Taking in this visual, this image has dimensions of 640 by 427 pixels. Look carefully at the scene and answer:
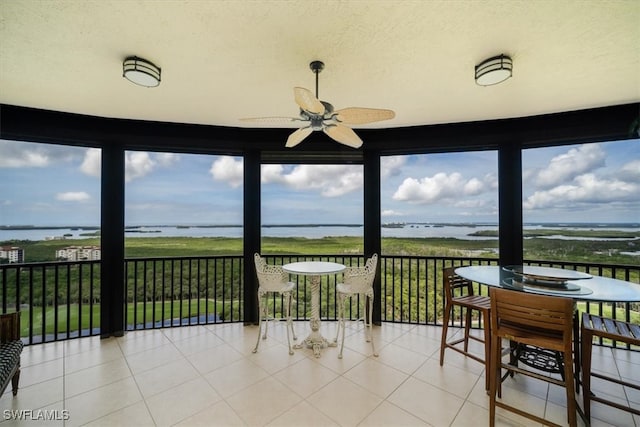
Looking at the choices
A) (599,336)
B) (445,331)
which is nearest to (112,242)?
(445,331)

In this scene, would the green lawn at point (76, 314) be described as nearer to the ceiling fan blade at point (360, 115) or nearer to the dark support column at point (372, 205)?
the dark support column at point (372, 205)

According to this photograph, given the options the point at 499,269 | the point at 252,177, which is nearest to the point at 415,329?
the point at 499,269

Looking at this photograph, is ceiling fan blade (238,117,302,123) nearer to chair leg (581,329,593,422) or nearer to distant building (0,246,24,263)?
chair leg (581,329,593,422)

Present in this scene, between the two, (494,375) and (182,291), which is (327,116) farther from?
(182,291)

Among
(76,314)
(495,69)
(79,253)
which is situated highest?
(495,69)

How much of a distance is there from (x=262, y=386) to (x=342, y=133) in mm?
2303

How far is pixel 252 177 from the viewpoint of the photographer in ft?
12.3

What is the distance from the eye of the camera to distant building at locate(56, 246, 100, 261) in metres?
3.25

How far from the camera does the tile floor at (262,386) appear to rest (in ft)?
6.13

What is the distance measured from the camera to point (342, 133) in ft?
7.57

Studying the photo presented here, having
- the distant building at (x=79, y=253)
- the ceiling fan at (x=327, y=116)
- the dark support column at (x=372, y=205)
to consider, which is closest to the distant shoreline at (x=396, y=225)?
the dark support column at (x=372, y=205)

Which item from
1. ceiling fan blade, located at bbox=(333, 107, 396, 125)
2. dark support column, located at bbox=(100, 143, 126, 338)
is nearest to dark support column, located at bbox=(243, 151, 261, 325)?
dark support column, located at bbox=(100, 143, 126, 338)

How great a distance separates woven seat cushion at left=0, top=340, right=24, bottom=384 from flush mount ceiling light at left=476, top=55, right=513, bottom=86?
4.00 m

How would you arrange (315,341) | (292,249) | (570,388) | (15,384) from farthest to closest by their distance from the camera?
1. (292,249)
2. (315,341)
3. (15,384)
4. (570,388)
